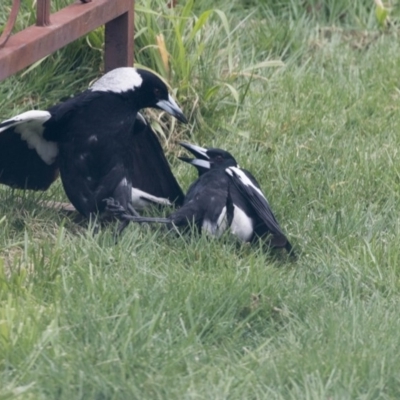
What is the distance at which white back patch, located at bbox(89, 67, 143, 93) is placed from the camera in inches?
163

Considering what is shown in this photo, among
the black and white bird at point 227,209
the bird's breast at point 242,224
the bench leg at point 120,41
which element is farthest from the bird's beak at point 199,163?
the bench leg at point 120,41

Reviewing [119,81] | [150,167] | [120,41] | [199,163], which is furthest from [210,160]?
[120,41]

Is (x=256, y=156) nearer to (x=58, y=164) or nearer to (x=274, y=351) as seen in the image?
(x=58, y=164)

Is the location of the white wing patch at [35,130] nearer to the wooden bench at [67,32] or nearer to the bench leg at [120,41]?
the wooden bench at [67,32]

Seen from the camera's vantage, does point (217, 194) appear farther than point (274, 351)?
Yes

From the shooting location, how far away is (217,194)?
4059mm

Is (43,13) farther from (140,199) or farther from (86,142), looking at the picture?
(140,199)

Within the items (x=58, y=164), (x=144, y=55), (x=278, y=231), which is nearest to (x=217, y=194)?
(x=278, y=231)

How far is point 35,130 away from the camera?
4047mm

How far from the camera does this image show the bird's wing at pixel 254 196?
386 centimetres

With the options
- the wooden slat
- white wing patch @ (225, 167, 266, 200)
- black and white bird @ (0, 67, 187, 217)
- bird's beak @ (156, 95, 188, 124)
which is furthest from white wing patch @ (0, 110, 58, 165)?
white wing patch @ (225, 167, 266, 200)

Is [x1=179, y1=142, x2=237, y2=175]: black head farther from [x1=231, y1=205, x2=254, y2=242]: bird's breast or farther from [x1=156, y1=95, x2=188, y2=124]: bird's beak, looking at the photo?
[x1=231, y1=205, x2=254, y2=242]: bird's breast

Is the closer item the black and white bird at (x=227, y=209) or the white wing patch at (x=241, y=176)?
the black and white bird at (x=227, y=209)

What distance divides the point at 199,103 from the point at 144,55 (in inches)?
14.2
